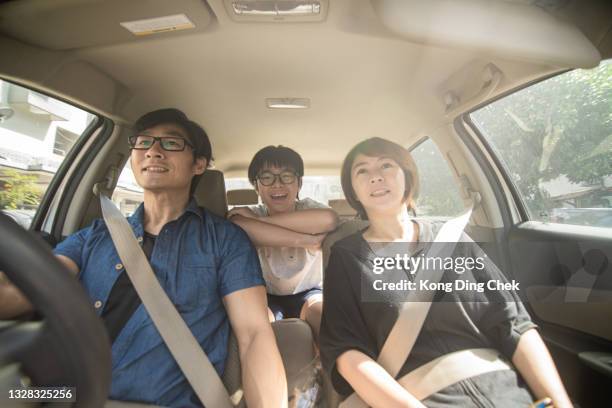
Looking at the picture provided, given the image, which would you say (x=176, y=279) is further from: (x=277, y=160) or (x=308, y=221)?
(x=277, y=160)

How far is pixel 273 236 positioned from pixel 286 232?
0.21 ft

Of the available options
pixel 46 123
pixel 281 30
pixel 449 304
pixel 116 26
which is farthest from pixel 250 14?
pixel 449 304

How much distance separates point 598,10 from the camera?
1074mm

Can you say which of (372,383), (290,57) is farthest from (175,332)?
(290,57)

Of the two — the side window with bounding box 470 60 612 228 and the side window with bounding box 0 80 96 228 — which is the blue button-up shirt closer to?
the side window with bounding box 0 80 96 228

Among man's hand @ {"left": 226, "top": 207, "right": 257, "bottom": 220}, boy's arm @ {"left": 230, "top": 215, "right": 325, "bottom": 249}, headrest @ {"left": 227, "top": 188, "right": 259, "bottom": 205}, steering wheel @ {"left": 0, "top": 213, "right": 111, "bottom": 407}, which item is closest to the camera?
steering wheel @ {"left": 0, "top": 213, "right": 111, "bottom": 407}

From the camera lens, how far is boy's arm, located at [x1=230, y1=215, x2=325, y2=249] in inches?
57.6

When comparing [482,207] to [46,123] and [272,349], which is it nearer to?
[272,349]

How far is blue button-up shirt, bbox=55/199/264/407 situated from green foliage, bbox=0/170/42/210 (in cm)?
29

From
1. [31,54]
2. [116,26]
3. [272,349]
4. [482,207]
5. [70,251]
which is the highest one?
[116,26]

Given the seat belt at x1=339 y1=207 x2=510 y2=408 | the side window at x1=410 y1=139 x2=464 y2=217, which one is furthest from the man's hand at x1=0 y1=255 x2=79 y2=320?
the side window at x1=410 y1=139 x2=464 y2=217

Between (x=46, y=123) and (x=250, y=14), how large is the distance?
3.65 feet

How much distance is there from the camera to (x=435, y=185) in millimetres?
1955

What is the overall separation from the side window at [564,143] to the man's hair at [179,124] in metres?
1.56
